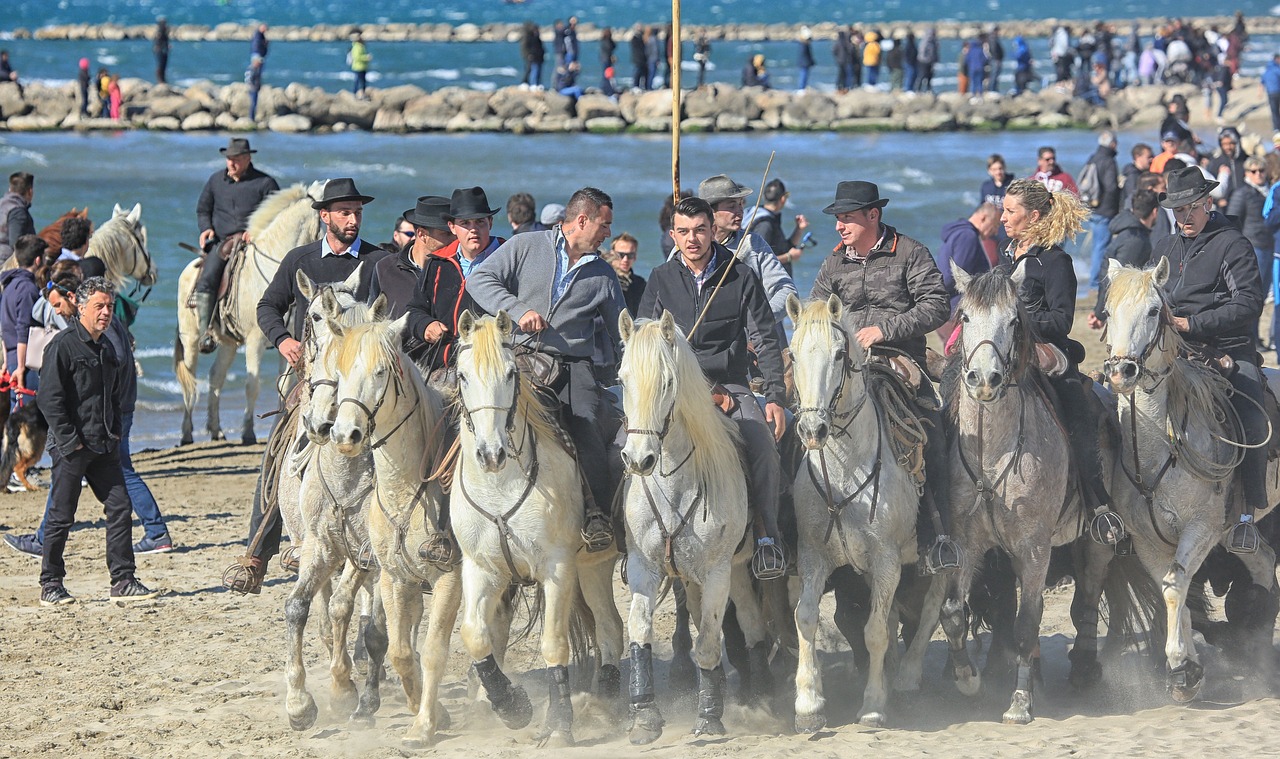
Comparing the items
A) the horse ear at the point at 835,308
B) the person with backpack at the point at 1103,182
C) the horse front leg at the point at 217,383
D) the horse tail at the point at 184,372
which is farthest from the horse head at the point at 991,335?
the person with backpack at the point at 1103,182

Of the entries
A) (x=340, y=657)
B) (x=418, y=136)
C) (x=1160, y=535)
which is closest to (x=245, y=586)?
(x=340, y=657)

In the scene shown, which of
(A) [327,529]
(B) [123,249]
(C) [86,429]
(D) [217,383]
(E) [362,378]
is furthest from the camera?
(D) [217,383]

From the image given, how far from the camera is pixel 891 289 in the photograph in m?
8.41

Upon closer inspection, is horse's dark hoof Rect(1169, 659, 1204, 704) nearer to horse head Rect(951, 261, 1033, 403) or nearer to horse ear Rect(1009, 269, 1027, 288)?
horse head Rect(951, 261, 1033, 403)

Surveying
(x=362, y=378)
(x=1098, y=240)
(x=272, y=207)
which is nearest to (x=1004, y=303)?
(x=362, y=378)

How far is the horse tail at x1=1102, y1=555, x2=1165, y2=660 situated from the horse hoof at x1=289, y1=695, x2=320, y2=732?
14.4ft

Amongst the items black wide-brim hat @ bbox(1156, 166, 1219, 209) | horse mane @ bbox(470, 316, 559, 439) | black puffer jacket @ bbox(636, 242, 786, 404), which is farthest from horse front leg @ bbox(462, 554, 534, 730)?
black wide-brim hat @ bbox(1156, 166, 1219, 209)

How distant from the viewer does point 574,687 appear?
844 centimetres

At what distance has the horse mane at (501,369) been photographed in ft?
23.2

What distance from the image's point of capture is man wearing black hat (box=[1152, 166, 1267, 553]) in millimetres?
8438

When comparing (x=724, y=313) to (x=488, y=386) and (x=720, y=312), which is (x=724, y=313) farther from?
(x=488, y=386)

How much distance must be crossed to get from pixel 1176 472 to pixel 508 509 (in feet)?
11.5

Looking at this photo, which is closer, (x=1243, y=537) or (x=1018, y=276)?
(x=1018, y=276)

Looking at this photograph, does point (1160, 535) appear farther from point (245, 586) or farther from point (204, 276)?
point (204, 276)
